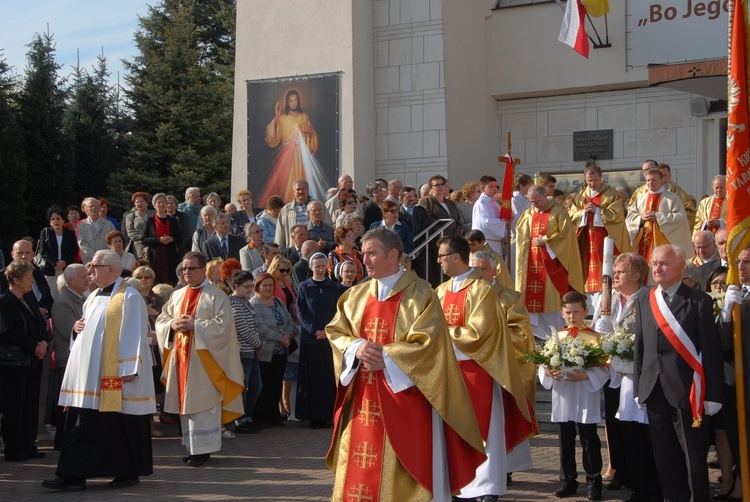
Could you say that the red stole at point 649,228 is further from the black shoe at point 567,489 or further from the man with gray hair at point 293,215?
the black shoe at point 567,489

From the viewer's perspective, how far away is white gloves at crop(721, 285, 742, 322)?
6.86 m

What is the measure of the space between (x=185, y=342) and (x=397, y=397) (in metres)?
3.69

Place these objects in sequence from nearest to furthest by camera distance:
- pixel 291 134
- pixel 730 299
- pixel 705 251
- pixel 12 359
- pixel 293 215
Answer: pixel 730 299, pixel 12 359, pixel 705 251, pixel 293 215, pixel 291 134

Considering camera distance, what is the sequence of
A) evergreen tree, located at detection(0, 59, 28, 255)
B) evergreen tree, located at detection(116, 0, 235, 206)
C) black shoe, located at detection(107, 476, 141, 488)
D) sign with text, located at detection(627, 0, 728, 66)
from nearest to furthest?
1. black shoe, located at detection(107, 476, 141, 488)
2. sign with text, located at detection(627, 0, 728, 66)
3. evergreen tree, located at detection(0, 59, 28, 255)
4. evergreen tree, located at detection(116, 0, 235, 206)

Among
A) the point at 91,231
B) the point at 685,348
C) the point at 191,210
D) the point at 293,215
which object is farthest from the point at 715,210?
the point at 91,231

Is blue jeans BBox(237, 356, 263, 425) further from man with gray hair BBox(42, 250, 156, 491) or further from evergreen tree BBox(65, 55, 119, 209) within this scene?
evergreen tree BBox(65, 55, 119, 209)

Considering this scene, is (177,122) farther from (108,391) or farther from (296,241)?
(108,391)

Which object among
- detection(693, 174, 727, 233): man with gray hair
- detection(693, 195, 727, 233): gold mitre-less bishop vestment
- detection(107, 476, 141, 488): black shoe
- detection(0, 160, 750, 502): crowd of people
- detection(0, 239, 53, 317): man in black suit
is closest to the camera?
detection(0, 160, 750, 502): crowd of people

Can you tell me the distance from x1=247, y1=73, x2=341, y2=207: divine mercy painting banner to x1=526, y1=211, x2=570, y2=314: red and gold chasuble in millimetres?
5098

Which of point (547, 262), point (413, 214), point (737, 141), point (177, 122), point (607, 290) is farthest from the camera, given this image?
point (177, 122)

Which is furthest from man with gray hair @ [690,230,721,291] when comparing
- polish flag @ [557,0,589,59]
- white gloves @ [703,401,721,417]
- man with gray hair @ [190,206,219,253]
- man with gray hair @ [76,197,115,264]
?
man with gray hair @ [76,197,115,264]

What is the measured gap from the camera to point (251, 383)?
36.1ft

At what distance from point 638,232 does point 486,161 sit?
5712 millimetres

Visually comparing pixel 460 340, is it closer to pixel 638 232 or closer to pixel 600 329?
pixel 600 329
